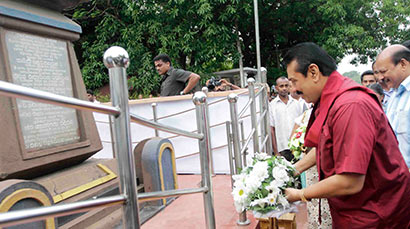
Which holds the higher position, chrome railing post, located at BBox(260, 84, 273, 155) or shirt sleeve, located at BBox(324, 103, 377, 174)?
shirt sleeve, located at BBox(324, 103, 377, 174)

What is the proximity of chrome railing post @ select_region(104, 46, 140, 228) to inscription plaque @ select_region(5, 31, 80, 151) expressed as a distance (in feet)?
6.83

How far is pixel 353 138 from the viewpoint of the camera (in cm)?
147

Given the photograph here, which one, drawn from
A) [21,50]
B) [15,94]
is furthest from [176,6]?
[15,94]

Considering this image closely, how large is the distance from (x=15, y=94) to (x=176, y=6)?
36.8 feet

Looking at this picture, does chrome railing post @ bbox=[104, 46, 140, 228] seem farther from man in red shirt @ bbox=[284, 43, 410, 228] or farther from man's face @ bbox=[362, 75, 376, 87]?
man's face @ bbox=[362, 75, 376, 87]

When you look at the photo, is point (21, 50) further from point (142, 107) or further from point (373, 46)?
point (373, 46)

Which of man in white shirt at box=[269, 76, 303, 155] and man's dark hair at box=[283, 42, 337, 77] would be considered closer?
man's dark hair at box=[283, 42, 337, 77]

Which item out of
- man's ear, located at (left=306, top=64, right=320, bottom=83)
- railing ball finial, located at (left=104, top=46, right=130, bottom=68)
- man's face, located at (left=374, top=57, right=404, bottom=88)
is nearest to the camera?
railing ball finial, located at (left=104, top=46, right=130, bottom=68)

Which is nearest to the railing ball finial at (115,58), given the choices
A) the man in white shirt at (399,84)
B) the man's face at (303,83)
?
the man's face at (303,83)

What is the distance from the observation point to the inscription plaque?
9.87 feet

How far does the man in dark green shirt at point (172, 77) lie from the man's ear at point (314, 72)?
3134mm

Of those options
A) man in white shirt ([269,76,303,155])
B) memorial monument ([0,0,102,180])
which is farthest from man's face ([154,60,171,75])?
man in white shirt ([269,76,303,155])

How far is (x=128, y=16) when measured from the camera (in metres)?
12.2

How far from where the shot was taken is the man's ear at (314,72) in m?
1.74
